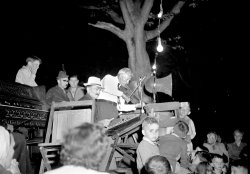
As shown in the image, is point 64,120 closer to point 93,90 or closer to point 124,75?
point 93,90

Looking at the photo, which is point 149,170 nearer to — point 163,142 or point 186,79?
point 163,142

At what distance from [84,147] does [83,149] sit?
0.02 meters

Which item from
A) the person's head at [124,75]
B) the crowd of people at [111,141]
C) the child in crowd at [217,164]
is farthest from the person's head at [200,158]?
the person's head at [124,75]

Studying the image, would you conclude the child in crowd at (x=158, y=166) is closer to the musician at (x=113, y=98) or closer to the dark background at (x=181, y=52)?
the musician at (x=113, y=98)

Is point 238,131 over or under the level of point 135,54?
under

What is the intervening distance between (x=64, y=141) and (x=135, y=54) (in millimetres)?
7826

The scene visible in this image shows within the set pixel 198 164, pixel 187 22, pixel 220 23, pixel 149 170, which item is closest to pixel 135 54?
pixel 198 164

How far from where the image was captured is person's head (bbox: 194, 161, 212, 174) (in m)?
6.54

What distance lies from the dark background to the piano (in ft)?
28.9

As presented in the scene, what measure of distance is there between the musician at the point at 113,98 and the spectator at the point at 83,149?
11.8ft

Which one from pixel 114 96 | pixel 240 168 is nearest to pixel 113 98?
pixel 114 96

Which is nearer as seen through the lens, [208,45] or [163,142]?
[163,142]

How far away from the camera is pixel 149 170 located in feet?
14.6

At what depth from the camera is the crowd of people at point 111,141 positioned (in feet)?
7.89
